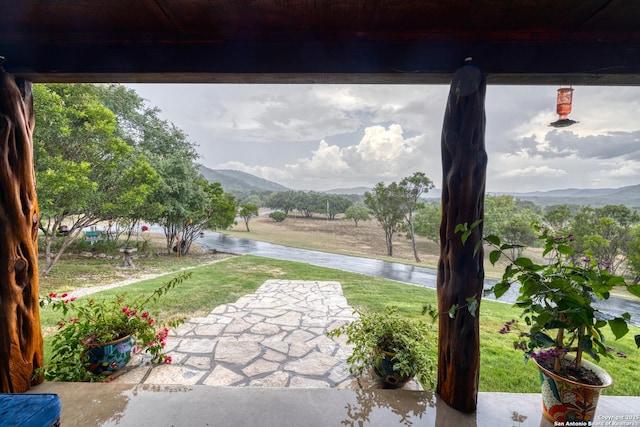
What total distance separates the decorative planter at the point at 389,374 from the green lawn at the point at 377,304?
0.69m

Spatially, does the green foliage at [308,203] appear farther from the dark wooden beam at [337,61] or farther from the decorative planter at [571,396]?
the decorative planter at [571,396]

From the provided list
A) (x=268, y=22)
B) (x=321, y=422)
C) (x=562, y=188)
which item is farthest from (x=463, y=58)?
(x=562, y=188)

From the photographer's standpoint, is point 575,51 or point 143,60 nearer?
point 575,51

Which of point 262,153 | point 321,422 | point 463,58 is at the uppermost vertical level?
point 262,153

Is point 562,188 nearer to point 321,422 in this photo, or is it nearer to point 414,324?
point 414,324

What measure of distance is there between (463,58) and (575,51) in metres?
0.66

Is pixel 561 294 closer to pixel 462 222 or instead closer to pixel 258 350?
pixel 462 222

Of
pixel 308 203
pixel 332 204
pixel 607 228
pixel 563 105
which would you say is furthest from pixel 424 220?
pixel 563 105

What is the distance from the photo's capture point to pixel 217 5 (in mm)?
1320

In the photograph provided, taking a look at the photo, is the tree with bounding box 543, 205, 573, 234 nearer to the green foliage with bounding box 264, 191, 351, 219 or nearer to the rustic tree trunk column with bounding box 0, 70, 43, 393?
the rustic tree trunk column with bounding box 0, 70, 43, 393

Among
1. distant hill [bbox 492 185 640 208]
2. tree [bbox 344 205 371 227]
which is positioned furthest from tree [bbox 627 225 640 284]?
tree [bbox 344 205 371 227]

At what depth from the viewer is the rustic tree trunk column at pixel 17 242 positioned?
1548 millimetres

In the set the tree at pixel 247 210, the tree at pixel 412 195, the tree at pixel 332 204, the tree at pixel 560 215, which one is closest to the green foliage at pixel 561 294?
the tree at pixel 560 215

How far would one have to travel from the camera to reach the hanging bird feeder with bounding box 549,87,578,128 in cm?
154
